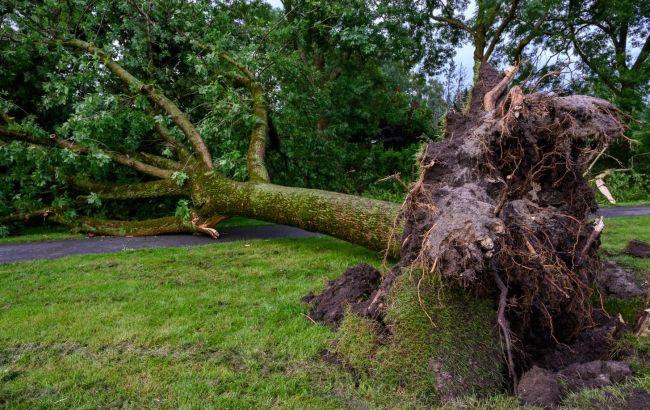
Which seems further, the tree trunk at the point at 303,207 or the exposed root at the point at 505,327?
the tree trunk at the point at 303,207

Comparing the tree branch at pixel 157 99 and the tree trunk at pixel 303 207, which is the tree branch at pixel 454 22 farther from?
the tree trunk at pixel 303 207

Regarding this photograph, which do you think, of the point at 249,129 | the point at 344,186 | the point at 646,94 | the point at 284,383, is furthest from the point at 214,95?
the point at 646,94

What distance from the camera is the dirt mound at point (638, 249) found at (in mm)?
4919

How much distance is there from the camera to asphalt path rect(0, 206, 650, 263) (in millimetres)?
5816

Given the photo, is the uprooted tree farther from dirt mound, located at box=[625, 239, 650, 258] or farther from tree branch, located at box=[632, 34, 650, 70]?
tree branch, located at box=[632, 34, 650, 70]

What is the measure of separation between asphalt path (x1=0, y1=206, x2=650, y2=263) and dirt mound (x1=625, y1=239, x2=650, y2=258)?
0.89 metres

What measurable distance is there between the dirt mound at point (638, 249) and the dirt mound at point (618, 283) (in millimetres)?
1577

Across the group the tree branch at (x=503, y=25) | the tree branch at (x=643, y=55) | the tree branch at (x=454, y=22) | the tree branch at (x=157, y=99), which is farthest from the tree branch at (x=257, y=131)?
the tree branch at (x=643, y=55)

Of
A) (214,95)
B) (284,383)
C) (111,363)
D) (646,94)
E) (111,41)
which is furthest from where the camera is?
(646,94)

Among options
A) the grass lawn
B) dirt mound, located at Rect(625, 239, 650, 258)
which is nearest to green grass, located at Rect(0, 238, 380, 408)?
the grass lawn

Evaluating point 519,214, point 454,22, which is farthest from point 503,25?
point 519,214

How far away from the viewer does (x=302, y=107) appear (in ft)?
29.7

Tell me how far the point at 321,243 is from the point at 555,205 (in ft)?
12.7

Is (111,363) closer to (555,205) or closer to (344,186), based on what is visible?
(555,205)
